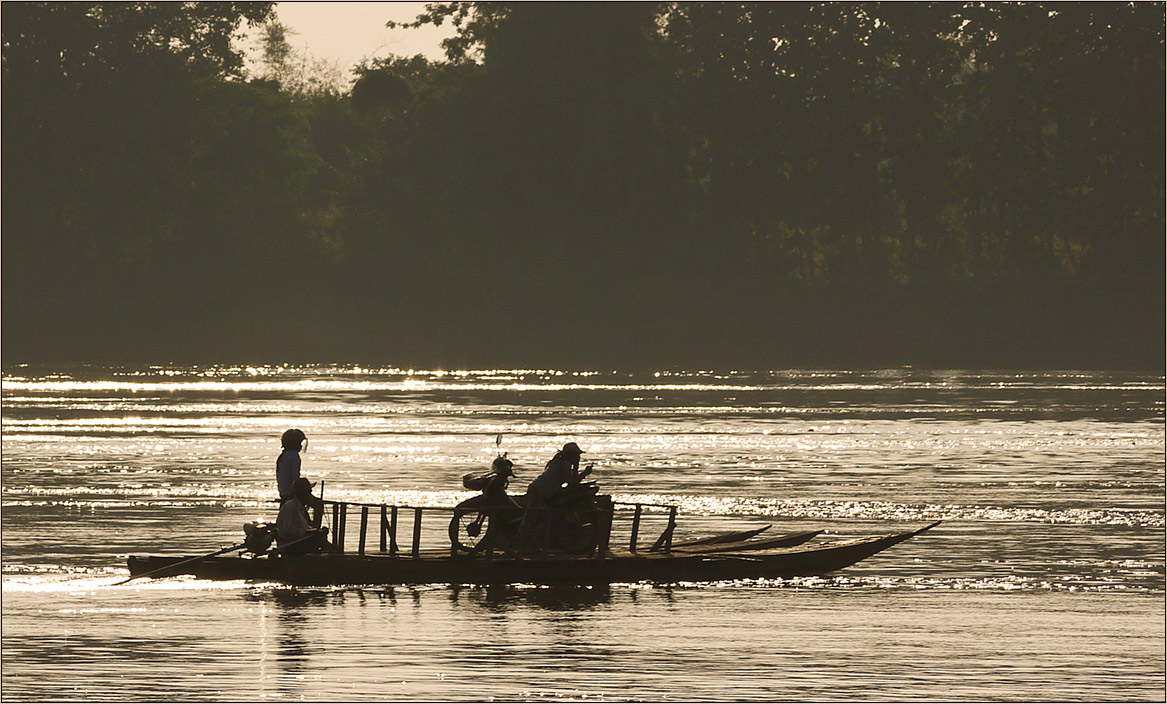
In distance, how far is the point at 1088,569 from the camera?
81.9ft

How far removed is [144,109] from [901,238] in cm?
3320

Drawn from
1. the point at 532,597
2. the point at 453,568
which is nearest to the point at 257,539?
the point at 453,568

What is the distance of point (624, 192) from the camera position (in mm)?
89000

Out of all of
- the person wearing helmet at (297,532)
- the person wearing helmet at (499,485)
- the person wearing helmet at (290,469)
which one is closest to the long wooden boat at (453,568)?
the person wearing helmet at (297,532)

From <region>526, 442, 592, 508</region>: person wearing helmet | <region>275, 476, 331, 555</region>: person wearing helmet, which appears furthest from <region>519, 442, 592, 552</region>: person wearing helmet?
<region>275, 476, 331, 555</region>: person wearing helmet

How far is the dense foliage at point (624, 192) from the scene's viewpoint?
283ft

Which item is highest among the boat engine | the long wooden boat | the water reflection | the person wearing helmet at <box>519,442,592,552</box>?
the person wearing helmet at <box>519,442,592,552</box>

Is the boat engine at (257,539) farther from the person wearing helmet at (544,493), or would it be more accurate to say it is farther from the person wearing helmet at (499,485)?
the person wearing helmet at (544,493)

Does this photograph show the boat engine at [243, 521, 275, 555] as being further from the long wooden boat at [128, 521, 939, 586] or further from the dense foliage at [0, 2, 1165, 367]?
the dense foliage at [0, 2, 1165, 367]

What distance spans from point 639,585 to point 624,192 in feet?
218

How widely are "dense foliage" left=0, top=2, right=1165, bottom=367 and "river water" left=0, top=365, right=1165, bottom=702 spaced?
29.7 meters

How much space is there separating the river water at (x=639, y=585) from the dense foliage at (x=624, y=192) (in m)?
29.7

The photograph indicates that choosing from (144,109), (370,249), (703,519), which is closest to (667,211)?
(370,249)

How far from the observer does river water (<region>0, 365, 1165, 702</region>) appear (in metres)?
18.4
